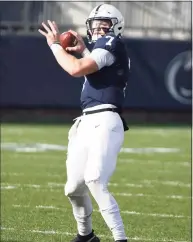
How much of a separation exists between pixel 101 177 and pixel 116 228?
0.34 meters

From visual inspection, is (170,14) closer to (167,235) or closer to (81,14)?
(81,14)

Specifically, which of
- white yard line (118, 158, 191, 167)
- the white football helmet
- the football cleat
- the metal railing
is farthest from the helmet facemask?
the metal railing

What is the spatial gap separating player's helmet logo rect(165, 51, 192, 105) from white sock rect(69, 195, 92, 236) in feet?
43.0

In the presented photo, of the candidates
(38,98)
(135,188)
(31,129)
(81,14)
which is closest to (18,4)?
(81,14)

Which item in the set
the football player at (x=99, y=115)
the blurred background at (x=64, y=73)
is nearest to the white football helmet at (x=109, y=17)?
the football player at (x=99, y=115)

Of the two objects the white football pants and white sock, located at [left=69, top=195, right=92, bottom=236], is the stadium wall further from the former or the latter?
the white football pants

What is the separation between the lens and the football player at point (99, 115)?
5328mm

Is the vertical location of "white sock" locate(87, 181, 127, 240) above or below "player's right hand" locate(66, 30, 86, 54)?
below

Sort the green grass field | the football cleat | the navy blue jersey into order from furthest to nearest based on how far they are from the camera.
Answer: the green grass field, the football cleat, the navy blue jersey

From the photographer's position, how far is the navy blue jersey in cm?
547

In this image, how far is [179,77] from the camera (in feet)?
61.4

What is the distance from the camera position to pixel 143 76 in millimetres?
18562

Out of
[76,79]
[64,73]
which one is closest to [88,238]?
[76,79]

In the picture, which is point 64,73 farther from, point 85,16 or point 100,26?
point 100,26
